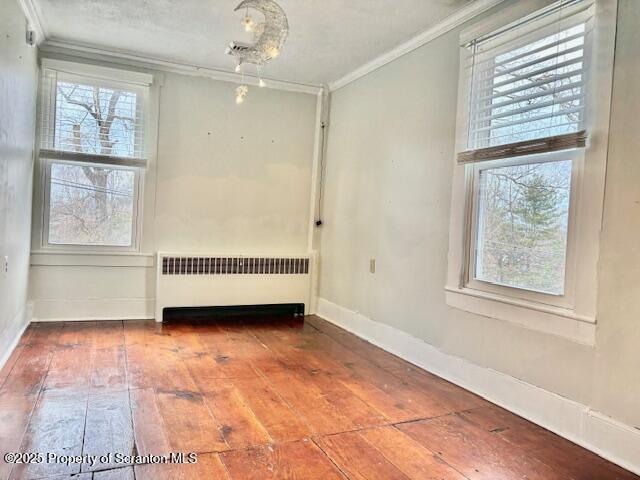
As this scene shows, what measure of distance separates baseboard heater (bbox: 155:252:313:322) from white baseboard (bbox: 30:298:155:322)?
0.17 m

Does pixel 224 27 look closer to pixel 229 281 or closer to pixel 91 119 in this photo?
pixel 91 119

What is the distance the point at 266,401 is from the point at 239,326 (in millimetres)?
1740

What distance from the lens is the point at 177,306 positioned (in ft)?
14.1

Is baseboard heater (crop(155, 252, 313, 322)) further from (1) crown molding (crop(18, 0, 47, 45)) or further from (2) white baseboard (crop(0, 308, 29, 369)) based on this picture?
(1) crown molding (crop(18, 0, 47, 45))

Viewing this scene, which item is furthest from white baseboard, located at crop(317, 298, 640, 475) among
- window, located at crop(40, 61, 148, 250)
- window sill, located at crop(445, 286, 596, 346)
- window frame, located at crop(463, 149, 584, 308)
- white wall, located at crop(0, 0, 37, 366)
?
white wall, located at crop(0, 0, 37, 366)

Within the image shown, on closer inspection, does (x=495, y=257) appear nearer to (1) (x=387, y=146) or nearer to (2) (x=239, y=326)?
(1) (x=387, y=146)

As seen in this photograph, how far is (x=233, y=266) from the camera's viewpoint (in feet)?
14.7

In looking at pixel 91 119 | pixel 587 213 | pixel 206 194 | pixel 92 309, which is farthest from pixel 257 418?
pixel 91 119

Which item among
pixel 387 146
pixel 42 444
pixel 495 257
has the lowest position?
pixel 42 444

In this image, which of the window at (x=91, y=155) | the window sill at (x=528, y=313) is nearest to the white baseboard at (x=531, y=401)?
the window sill at (x=528, y=313)

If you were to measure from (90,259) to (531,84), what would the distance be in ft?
12.0

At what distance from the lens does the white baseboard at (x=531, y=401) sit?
201 cm

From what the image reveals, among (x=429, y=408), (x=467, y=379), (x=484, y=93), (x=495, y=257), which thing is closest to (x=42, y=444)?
(x=429, y=408)

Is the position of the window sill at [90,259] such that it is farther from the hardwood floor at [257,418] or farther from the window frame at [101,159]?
the hardwood floor at [257,418]
